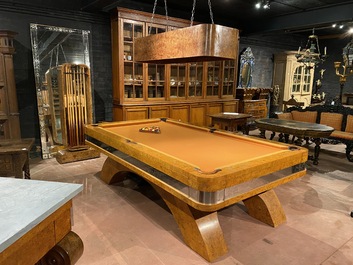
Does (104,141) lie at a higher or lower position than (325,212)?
higher

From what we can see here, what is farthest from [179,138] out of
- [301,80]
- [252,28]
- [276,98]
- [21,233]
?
[301,80]

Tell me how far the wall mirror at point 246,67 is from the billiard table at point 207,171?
16.3 feet

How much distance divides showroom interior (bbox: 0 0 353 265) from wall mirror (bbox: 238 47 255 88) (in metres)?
0.04

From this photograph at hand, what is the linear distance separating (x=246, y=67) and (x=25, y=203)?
24.4 ft

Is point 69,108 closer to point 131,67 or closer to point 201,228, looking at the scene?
point 131,67

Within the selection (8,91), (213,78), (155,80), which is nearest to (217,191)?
(8,91)

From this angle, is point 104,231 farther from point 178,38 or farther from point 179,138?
point 178,38

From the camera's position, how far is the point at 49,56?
4.53m

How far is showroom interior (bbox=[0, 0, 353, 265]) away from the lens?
212 cm

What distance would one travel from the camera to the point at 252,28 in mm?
6914

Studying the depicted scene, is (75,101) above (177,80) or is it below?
below

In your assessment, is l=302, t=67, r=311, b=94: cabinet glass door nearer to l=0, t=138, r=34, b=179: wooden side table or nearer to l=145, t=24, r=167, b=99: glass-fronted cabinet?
l=145, t=24, r=167, b=99: glass-fronted cabinet

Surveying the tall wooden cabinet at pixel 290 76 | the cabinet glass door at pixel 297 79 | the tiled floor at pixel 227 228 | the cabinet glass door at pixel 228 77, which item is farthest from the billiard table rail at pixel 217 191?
the cabinet glass door at pixel 297 79

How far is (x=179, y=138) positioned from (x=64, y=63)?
2.99m
